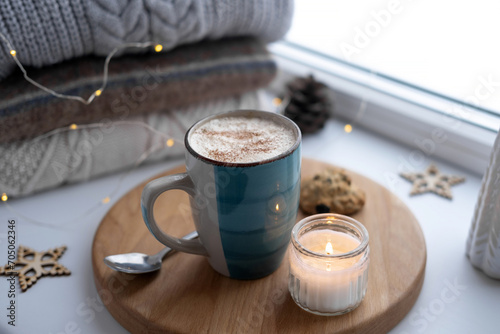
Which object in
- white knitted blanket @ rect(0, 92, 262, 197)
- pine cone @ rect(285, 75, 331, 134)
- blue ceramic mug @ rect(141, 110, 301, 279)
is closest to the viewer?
blue ceramic mug @ rect(141, 110, 301, 279)

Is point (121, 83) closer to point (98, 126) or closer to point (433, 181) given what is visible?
point (98, 126)

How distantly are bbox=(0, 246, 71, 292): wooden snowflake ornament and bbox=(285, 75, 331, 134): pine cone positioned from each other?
1.53ft

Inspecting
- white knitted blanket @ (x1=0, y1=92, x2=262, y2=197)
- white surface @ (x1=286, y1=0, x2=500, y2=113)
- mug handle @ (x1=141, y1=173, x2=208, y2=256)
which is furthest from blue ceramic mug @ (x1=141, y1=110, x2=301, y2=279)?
white surface @ (x1=286, y1=0, x2=500, y2=113)

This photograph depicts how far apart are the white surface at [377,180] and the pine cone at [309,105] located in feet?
0.09

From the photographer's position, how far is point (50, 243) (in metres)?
0.68

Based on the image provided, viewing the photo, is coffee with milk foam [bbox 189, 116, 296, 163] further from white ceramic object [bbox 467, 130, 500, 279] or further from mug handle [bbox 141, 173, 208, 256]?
white ceramic object [bbox 467, 130, 500, 279]

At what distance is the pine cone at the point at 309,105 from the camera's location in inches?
36.2

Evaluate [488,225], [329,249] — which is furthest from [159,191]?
[488,225]

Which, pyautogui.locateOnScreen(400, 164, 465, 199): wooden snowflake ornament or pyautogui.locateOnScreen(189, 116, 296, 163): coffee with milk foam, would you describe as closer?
pyautogui.locateOnScreen(189, 116, 296, 163): coffee with milk foam

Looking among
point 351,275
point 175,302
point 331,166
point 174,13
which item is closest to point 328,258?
point 351,275

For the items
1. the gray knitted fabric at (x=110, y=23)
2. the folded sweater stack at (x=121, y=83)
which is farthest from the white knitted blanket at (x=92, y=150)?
the gray knitted fabric at (x=110, y=23)

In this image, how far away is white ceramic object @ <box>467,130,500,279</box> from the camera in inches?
22.6

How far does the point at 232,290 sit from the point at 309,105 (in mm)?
443

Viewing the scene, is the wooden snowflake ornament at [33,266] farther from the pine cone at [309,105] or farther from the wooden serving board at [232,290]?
the pine cone at [309,105]
